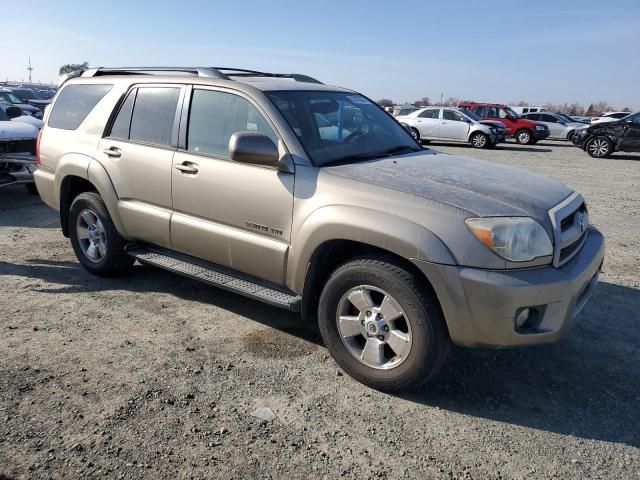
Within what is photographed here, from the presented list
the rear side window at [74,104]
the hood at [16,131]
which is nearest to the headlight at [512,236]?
the rear side window at [74,104]

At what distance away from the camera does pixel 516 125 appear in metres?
24.7

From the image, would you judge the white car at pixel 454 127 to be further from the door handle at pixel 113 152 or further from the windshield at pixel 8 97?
the door handle at pixel 113 152

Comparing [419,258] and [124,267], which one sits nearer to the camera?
[419,258]

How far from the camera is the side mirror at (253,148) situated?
3.48 m

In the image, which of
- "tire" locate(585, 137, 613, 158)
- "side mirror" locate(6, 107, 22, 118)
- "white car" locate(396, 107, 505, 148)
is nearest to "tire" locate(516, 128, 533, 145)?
"white car" locate(396, 107, 505, 148)

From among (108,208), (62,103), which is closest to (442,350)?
(108,208)

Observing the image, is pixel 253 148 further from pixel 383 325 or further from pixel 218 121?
pixel 383 325

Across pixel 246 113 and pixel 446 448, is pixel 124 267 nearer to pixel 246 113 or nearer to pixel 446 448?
pixel 246 113

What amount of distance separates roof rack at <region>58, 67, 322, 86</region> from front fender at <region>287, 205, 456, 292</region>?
5.05 ft

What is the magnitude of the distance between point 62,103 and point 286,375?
3.64 m

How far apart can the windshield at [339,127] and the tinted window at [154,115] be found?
95 centimetres

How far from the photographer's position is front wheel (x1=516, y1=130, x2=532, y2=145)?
80.2 feet

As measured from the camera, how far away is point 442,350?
10.2 ft

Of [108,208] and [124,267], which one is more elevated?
[108,208]
